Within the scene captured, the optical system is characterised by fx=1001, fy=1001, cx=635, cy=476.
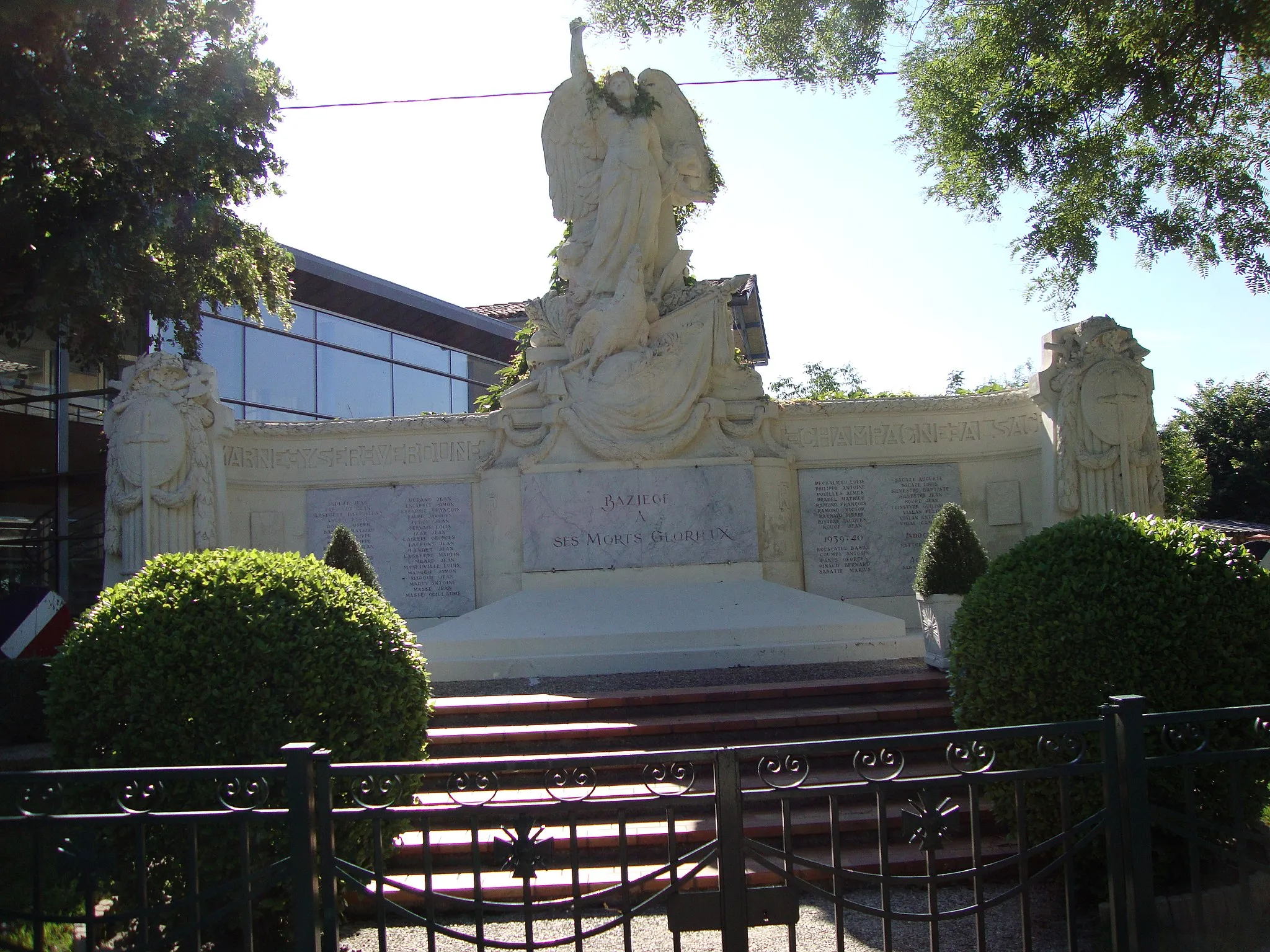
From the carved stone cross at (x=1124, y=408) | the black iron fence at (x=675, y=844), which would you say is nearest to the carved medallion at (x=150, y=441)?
the black iron fence at (x=675, y=844)

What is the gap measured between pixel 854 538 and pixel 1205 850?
6.65 metres

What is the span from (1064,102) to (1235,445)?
79.5ft

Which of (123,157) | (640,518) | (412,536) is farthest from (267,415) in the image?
(640,518)

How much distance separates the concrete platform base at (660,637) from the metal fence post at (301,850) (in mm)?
4930

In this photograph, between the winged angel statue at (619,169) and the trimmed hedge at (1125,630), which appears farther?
the winged angel statue at (619,169)

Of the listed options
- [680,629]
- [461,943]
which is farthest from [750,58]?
[461,943]

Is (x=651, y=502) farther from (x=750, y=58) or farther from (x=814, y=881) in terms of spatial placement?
(x=814, y=881)

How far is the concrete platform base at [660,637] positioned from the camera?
8.56 meters

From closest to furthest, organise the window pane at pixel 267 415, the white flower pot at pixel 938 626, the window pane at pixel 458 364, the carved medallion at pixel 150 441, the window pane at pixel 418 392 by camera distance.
Result: the white flower pot at pixel 938 626
the carved medallion at pixel 150 441
the window pane at pixel 267 415
the window pane at pixel 418 392
the window pane at pixel 458 364

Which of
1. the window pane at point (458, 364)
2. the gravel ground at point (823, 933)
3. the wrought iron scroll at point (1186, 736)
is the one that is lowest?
the gravel ground at point (823, 933)

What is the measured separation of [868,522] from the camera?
11555mm

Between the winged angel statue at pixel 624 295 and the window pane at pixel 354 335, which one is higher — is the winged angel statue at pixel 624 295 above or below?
below

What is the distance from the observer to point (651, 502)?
1099cm

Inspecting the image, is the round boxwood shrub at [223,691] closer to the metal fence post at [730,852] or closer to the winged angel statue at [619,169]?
the metal fence post at [730,852]
